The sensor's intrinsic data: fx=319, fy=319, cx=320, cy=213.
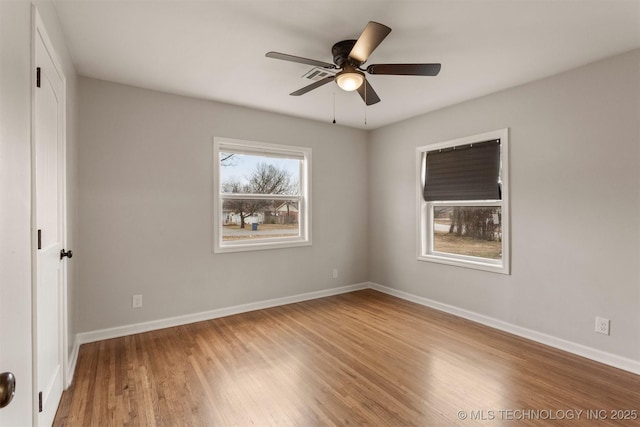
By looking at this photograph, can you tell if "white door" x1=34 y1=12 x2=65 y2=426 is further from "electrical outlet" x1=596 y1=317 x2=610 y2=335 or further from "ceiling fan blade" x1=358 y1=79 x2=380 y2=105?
"electrical outlet" x1=596 y1=317 x2=610 y2=335

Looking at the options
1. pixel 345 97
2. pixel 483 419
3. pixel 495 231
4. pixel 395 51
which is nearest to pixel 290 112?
pixel 345 97

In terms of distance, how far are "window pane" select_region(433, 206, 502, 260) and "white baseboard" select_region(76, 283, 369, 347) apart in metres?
1.67

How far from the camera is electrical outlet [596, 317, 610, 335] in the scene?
2.68 metres

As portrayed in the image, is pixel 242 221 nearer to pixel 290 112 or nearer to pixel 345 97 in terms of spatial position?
pixel 290 112

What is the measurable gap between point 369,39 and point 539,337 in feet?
10.3

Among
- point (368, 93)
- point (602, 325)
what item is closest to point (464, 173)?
point (368, 93)

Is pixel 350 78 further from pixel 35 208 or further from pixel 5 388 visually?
pixel 5 388

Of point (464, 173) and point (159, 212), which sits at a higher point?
point (464, 173)

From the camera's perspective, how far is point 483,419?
1961mm

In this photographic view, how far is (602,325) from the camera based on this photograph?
107 inches

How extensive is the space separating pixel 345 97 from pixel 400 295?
280 centimetres

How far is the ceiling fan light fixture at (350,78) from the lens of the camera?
227 cm

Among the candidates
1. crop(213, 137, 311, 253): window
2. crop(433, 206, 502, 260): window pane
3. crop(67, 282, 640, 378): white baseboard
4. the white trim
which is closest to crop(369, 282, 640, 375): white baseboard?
crop(67, 282, 640, 378): white baseboard

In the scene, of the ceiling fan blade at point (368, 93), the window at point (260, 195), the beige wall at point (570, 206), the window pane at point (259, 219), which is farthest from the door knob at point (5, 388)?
the beige wall at point (570, 206)
